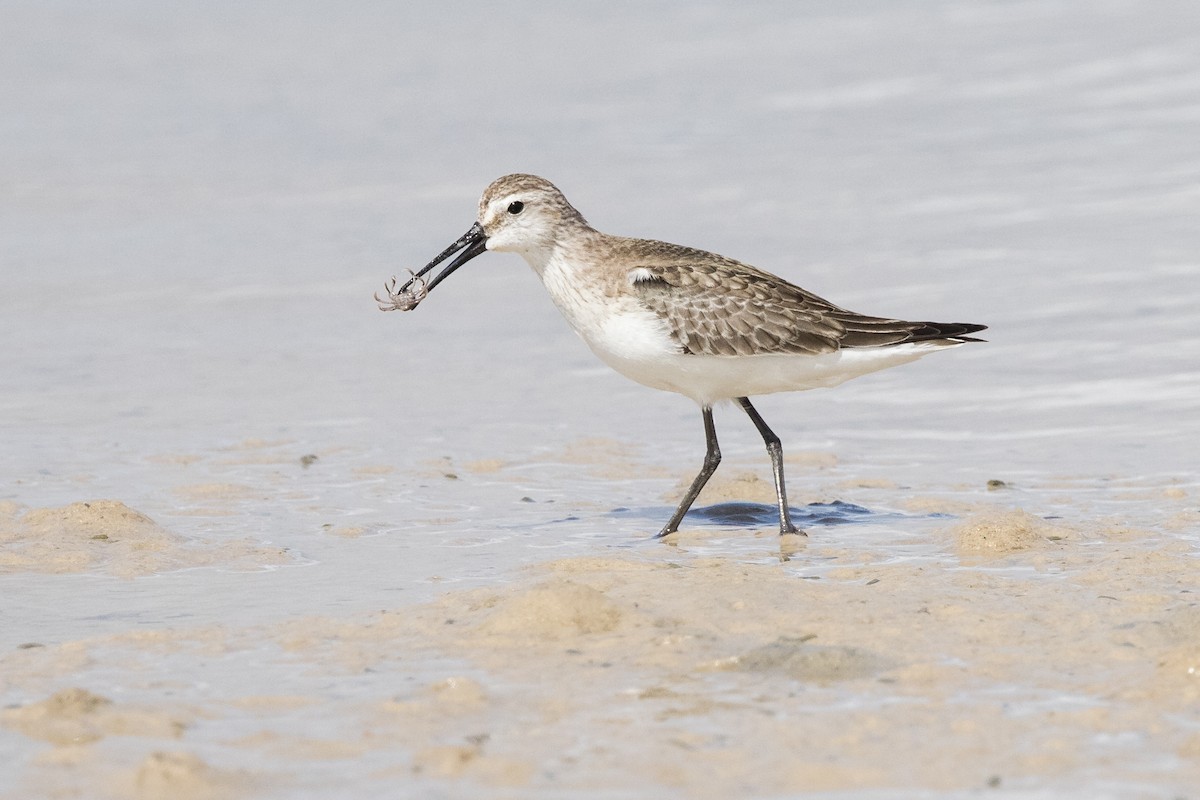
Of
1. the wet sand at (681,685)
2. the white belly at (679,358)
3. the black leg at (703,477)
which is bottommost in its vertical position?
the wet sand at (681,685)

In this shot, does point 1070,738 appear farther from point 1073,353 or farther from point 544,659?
point 1073,353

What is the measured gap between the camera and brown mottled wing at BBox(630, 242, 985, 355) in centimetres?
886

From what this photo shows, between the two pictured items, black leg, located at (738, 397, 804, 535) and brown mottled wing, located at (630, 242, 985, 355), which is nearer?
black leg, located at (738, 397, 804, 535)

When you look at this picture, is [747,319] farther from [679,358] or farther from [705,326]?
[679,358]

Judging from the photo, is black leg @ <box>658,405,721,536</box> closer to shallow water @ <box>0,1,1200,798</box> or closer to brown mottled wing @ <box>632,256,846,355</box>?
shallow water @ <box>0,1,1200,798</box>

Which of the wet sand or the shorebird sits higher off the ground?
the shorebird

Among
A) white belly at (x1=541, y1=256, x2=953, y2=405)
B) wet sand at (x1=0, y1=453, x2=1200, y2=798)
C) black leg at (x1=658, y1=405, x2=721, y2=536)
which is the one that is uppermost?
white belly at (x1=541, y1=256, x2=953, y2=405)

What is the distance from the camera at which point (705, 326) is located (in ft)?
29.0

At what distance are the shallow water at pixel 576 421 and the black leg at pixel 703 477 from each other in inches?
9.6

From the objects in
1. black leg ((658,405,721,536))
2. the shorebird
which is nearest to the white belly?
the shorebird

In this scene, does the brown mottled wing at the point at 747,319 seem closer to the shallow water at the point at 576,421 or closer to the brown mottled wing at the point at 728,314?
the brown mottled wing at the point at 728,314

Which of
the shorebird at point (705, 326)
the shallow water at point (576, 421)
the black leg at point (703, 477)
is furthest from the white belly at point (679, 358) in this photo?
the shallow water at point (576, 421)

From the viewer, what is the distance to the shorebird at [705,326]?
8859 mm

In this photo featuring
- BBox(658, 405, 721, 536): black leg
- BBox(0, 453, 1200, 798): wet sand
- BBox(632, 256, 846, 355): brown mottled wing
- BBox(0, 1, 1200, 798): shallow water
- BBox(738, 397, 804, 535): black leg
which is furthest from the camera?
BBox(632, 256, 846, 355): brown mottled wing
